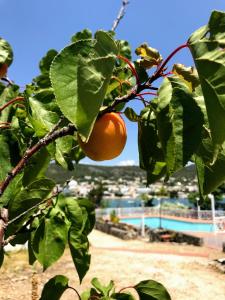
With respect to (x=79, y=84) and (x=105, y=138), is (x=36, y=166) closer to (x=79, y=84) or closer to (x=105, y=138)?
(x=105, y=138)

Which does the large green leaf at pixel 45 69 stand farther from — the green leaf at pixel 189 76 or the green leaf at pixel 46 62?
the green leaf at pixel 189 76

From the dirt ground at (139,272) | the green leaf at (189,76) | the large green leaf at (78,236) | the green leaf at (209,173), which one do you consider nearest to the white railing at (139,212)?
the dirt ground at (139,272)

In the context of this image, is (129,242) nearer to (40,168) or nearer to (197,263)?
(197,263)

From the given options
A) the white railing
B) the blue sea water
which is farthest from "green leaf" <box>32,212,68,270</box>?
the blue sea water

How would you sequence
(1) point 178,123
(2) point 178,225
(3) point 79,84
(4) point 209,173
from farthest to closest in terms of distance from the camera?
(2) point 178,225 → (4) point 209,173 → (1) point 178,123 → (3) point 79,84

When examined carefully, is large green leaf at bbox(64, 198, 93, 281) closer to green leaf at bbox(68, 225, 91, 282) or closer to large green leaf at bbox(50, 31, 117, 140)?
green leaf at bbox(68, 225, 91, 282)

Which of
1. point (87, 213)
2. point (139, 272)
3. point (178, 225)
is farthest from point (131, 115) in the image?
point (178, 225)

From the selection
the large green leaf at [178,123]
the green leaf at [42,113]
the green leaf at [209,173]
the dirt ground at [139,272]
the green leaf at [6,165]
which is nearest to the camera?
the large green leaf at [178,123]
